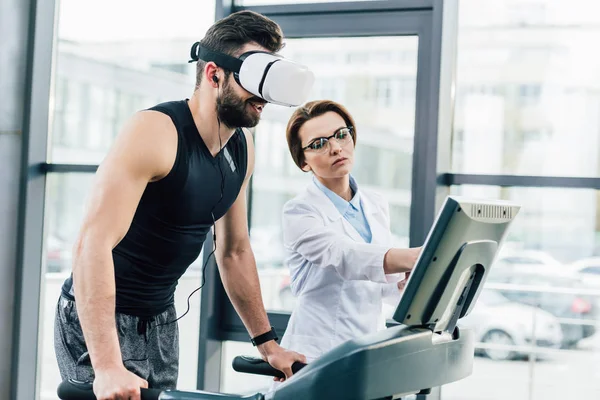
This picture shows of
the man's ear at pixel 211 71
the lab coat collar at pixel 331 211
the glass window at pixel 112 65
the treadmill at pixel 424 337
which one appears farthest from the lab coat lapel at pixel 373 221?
the glass window at pixel 112 65

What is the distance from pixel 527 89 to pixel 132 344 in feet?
6.01

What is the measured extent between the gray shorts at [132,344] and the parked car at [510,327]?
1350 mm

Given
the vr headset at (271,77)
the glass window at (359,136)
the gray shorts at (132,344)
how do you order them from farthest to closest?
the glass window at (359,136) → the gray shorts at (132,344) → the vr headset at (271,77)

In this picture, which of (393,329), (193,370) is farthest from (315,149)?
(193,370)

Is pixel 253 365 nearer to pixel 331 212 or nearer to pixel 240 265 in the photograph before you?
pixel 240 265

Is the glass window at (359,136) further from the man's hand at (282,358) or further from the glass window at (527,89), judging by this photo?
the man's hand at (282,358)

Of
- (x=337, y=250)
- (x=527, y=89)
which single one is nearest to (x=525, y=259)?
(x=527, y=89)

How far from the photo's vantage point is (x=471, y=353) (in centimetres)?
151

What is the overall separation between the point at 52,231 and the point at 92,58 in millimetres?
828

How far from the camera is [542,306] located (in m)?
2.93

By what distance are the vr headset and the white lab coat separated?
443 millimetres

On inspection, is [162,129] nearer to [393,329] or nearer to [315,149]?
[315,149]

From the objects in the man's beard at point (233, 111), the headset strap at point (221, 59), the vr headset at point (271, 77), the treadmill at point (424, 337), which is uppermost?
the headset strap at point (221, 59)

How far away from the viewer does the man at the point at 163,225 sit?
1.60 meters
